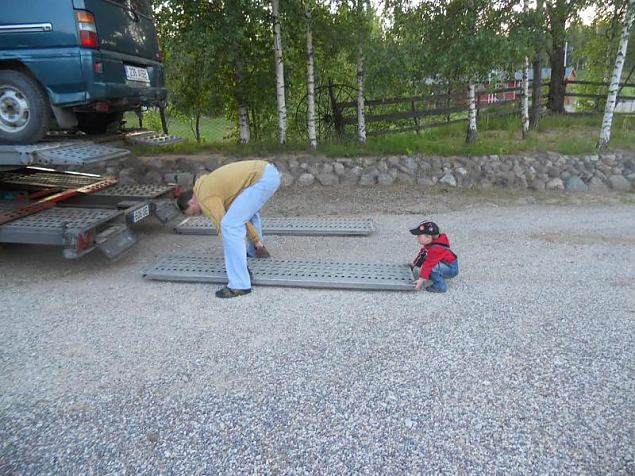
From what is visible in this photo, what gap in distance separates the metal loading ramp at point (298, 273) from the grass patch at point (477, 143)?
449 centimetres

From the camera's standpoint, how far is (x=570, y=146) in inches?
352

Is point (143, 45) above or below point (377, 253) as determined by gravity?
above

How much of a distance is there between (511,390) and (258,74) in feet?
28.3

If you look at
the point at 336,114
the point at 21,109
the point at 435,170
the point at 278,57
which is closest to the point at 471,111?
the point at 435,170

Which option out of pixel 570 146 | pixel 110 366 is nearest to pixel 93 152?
pixel 110 366

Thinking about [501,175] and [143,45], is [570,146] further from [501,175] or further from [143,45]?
[143,45]

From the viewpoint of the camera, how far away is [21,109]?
545 centimetres

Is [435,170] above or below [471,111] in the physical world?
below

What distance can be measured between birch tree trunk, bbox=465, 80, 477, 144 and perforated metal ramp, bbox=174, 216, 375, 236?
4342 mm

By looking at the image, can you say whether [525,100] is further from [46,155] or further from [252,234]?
[46,155]

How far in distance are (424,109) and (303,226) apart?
282 inches

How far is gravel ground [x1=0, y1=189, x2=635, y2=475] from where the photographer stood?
96.7 inches

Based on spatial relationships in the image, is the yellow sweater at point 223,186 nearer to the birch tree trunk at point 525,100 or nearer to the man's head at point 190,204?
the man's head at point 190,204

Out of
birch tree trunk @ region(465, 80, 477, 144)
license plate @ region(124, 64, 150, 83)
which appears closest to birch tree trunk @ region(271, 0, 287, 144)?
license plate @ region(124, 64, 150, 83)
